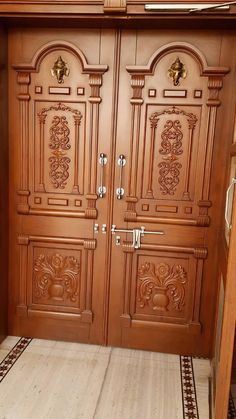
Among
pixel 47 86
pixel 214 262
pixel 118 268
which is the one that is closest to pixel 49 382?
pixel 118 268

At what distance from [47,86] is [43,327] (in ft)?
5.81

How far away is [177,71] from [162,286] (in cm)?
146

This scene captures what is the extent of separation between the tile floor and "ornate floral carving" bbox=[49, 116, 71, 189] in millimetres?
1221

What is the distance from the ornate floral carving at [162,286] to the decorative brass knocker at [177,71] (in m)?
1.26

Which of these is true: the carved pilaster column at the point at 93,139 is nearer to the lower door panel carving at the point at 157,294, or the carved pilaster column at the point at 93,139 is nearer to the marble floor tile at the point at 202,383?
the lower door panel carving at the point at 157,294

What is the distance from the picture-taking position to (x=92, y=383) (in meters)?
2.28

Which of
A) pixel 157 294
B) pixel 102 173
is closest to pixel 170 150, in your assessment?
pixel 102 173

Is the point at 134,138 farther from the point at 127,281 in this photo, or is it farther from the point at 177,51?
the point at 127,281

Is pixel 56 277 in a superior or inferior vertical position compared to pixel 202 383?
superior

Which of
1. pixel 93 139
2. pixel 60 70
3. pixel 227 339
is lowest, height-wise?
pixel 227 339

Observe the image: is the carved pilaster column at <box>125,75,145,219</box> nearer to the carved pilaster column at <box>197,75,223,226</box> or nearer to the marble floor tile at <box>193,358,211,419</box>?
the carved pilaster column at <box>197,75,223,226</box>

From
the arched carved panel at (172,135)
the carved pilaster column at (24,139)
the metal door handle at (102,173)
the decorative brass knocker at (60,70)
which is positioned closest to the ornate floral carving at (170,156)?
the arched carved panel at (172,135)

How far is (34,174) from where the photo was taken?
8.44ft

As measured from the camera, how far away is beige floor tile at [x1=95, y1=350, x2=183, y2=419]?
6.70 feet
